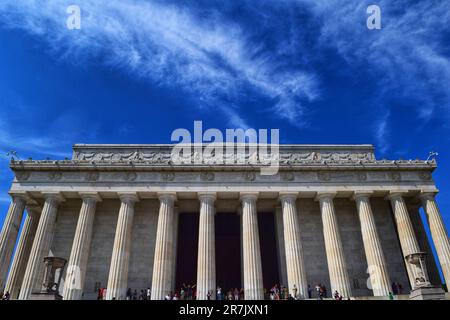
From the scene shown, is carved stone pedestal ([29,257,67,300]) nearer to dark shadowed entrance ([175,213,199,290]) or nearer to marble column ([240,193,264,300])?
dark shadowed entrance ([175,213,199,290])

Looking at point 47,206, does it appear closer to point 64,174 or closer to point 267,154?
point 64,174

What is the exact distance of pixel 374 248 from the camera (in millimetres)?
33406

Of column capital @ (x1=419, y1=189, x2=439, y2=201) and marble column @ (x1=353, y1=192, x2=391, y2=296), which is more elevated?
column capital @ (x1=419, y1=189, x2=439, y2=201)

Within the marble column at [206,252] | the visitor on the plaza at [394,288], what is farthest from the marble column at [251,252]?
the visitor on the plaza at [394,288]

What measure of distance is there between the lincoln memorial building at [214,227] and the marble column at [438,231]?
10cm

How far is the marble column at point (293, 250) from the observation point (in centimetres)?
3146

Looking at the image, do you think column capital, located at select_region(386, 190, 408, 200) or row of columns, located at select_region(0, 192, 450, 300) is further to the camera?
column capital, located at select_region(386, 190, 408, 200)

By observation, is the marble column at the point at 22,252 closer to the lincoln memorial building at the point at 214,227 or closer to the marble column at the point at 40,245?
the lincoln memorial building at the point at 214,227

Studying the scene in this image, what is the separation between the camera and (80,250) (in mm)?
33250

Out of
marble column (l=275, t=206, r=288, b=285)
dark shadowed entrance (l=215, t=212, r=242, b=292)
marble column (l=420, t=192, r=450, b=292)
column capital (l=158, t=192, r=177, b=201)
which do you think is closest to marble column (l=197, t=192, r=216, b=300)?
column capital (l=158, t=192, r=177, b=201)

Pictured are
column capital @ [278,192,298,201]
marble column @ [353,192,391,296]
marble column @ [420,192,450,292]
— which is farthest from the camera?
column capital @ [278,192,298,201]

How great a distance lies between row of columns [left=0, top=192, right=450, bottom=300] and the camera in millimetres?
31781

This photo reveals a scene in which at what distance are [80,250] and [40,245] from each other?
12.2ft

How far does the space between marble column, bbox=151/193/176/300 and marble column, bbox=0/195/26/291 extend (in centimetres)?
1338
